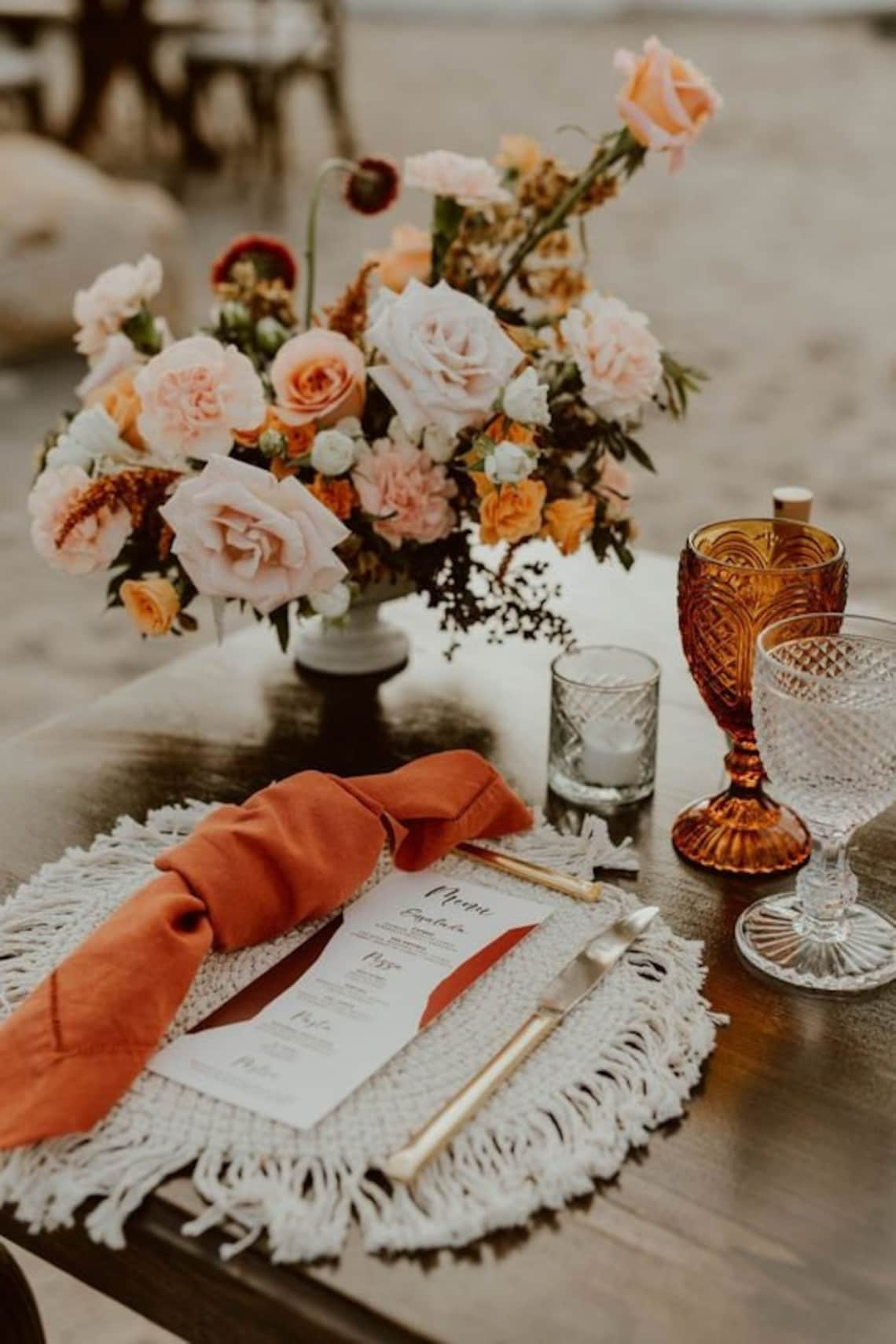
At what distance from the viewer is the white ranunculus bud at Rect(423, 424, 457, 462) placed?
0.99 meters

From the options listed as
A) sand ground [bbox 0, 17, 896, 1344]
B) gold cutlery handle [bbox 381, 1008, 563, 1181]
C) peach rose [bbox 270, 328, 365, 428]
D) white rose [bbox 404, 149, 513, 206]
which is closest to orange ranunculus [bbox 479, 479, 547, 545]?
peach rose [bbox 270, 328, 365, 428]

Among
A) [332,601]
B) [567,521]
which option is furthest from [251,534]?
[567,521]

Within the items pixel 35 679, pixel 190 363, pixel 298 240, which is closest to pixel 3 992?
pixel 190 363

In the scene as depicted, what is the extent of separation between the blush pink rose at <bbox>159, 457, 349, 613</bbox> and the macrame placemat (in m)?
0.21

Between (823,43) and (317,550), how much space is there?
24.6 ft

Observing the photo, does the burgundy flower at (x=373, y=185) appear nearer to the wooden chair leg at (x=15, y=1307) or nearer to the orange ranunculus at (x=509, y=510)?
the orange ranunculus at (x=509, y=510)

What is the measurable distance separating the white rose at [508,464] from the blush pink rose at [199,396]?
0.45ft

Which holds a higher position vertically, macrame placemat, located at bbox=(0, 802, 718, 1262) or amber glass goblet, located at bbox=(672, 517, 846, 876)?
amber glass goblet, located at bbox=(672, 517, 846, 876)

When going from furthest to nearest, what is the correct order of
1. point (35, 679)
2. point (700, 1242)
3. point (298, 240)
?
point (298, 240), point (35, 679), point (700, 1242)

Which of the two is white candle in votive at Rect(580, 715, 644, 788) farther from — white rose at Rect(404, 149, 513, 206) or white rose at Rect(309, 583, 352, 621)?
white rose at Rect(404, 149, 513, 206)

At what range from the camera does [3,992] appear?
30.5 inches

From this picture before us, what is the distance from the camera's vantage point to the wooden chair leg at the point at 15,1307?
908 mm

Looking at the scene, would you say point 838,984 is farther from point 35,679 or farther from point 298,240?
point 298,240

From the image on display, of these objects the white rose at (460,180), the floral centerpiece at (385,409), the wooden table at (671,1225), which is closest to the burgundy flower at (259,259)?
the floral centerpiece at (385,409)
